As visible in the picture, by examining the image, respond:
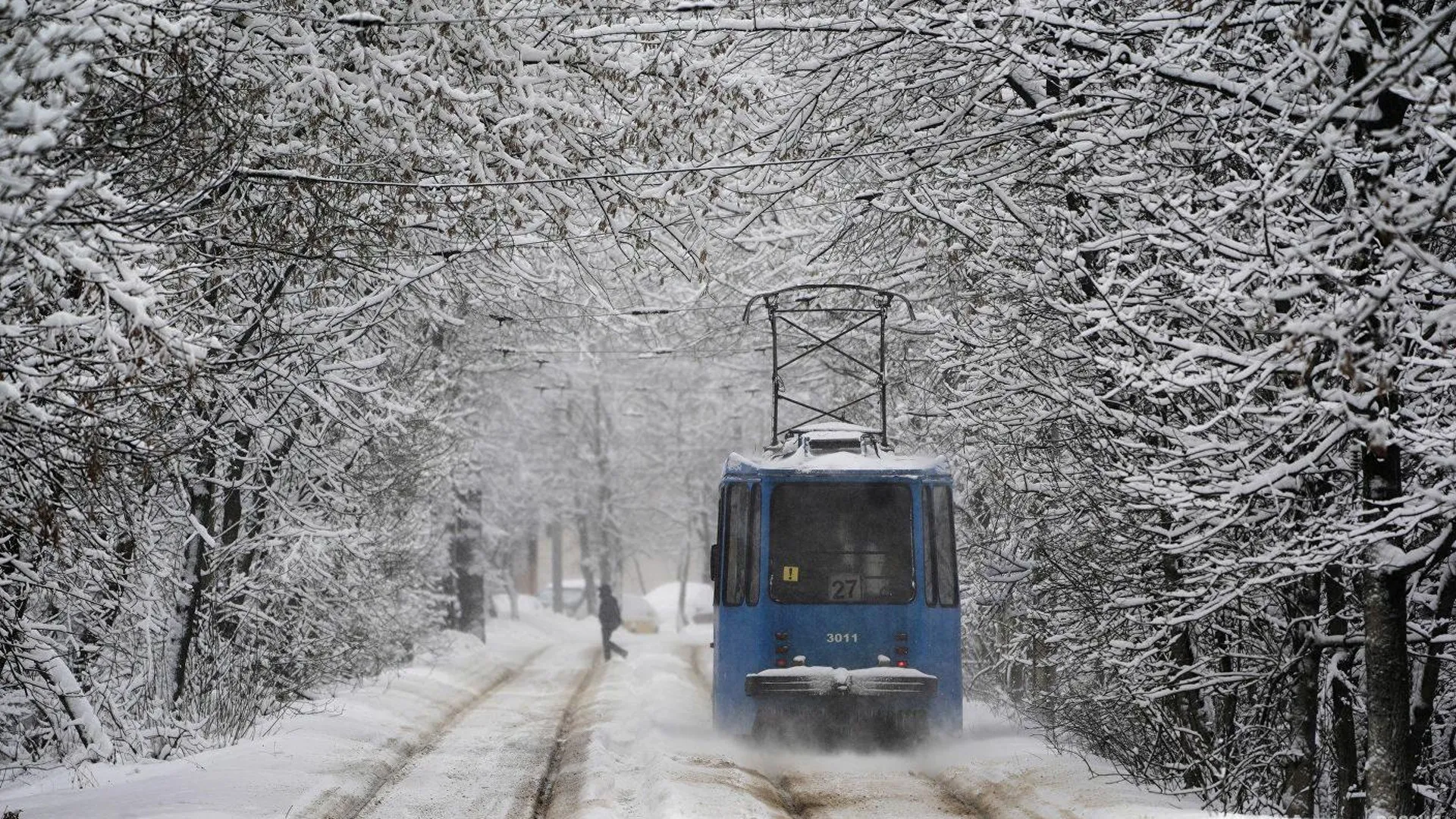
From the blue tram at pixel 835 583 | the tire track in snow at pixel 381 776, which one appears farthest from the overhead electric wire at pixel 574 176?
the tire track in snow at pixel 381 776

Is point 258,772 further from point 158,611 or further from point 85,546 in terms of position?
point 158,611

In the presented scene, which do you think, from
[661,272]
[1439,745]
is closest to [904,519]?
[661,272]

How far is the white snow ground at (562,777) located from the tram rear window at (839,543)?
166 centimetres

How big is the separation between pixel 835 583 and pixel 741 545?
1035mm

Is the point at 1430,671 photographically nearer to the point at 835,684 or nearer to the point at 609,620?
→ the point at 835,684

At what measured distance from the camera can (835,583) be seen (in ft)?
46.4

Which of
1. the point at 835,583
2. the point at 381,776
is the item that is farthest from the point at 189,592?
the point at 835,583

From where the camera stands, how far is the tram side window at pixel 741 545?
14125 mm

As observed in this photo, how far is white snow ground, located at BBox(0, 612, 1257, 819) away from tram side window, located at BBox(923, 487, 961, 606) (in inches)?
59.2

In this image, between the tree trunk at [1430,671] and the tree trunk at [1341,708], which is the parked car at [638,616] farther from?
the tree trunk at [1430,671]

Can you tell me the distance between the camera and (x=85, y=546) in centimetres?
990

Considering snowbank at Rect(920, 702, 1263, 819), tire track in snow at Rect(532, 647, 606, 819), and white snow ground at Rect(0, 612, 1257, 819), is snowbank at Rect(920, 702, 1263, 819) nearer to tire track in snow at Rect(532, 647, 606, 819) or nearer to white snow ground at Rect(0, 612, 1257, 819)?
white snow ground at Rect(0, 612, 1257, 819)

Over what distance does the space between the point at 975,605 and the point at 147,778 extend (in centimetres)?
1069

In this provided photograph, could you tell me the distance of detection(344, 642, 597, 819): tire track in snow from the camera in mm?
10344
